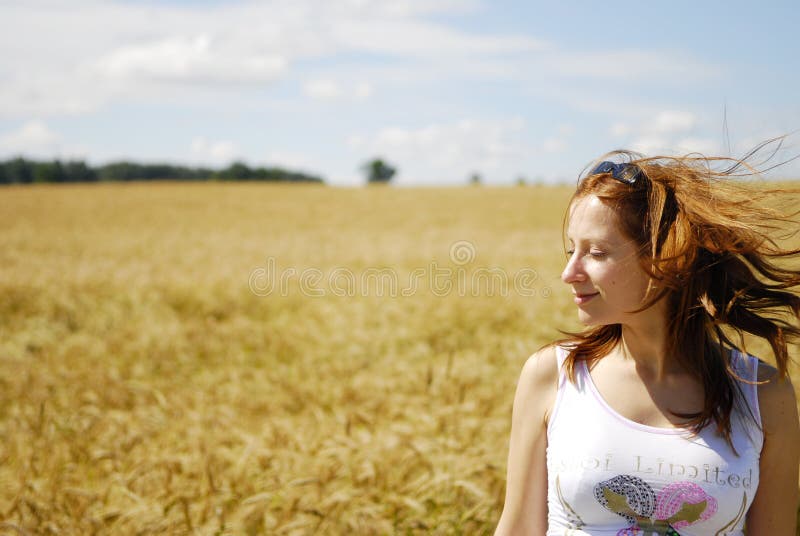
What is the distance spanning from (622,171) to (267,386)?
3.50 m

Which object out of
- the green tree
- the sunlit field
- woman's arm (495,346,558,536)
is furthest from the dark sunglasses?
the green tree

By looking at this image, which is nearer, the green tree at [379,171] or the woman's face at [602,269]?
the woman's face at [602,269]

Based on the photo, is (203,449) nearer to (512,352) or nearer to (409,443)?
(409,443)

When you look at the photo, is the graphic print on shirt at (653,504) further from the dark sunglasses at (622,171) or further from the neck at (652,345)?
the dark sunglasses at (622,171)

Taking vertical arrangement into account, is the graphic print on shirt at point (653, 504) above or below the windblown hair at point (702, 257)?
below

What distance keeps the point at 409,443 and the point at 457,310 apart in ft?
11.1

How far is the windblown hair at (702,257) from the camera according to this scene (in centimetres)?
130

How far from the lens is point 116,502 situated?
247 cm

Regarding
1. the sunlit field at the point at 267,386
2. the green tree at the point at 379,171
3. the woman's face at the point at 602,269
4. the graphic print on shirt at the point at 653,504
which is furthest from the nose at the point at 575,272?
the green tree at the point at 379,171

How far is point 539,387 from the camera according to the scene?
1442mm

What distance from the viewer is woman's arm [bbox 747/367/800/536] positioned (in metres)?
1.32

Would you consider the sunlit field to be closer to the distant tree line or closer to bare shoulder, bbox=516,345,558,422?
bare shoulder, bbox=516,345,558,422

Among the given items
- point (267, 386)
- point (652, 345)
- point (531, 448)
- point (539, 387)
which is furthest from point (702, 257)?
point (267, 386)

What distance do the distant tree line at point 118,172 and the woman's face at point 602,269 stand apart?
2156 inches
